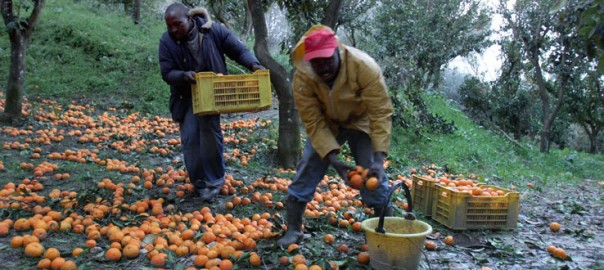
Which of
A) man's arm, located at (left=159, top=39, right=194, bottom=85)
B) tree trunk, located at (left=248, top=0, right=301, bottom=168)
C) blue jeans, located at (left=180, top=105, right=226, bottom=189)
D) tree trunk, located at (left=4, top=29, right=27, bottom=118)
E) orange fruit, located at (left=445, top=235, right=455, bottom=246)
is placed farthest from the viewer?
tree trunk, located at (left=4, top=29, right=27, bottom=118)

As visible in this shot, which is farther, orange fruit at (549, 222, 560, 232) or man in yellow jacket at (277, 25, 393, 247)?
orange fruit at (549, 222, 560, 232)

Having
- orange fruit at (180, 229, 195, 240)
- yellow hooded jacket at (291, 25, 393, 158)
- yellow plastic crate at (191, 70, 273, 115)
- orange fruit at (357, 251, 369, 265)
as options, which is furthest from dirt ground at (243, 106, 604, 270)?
yellow plastic crate at (191, 70, 273, 115)

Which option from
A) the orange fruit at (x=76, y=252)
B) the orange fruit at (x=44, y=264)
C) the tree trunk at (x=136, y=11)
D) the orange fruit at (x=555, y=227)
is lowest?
the orange fruit at (x=44, y=264)

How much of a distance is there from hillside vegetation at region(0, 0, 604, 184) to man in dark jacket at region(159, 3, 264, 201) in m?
3.56

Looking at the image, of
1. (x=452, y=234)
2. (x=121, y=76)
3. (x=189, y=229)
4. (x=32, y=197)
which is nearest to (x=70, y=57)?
(x=121, y=76)

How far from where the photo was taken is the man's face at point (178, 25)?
4180 millimetres

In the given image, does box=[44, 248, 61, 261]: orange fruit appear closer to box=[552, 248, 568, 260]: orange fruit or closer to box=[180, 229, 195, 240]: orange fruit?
box=[180, 229, 195, 240]: orange fruit

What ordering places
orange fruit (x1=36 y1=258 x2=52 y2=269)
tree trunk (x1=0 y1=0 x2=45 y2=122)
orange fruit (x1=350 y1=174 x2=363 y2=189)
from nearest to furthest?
1. orange fruit (x1=350 y1=174 x2=363 y2=189)
2. orange fruit (x1=36 y1=258 x2=52 y2=269)
3. tree trunk (x1=0 y1=0 x2=45 y2=122)

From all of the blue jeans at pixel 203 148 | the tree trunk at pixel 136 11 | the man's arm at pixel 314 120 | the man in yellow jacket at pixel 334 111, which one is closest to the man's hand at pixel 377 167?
the man in yellow jacket at pixel 334 111

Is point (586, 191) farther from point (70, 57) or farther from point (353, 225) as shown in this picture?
point (70, 57)

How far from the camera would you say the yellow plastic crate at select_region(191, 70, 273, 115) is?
→ 4.07 meters

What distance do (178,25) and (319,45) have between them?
68.5 inches

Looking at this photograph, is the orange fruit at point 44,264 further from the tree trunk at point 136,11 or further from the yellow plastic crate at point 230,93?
the tree trunk at point 136,11

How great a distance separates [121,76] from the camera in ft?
37.9
